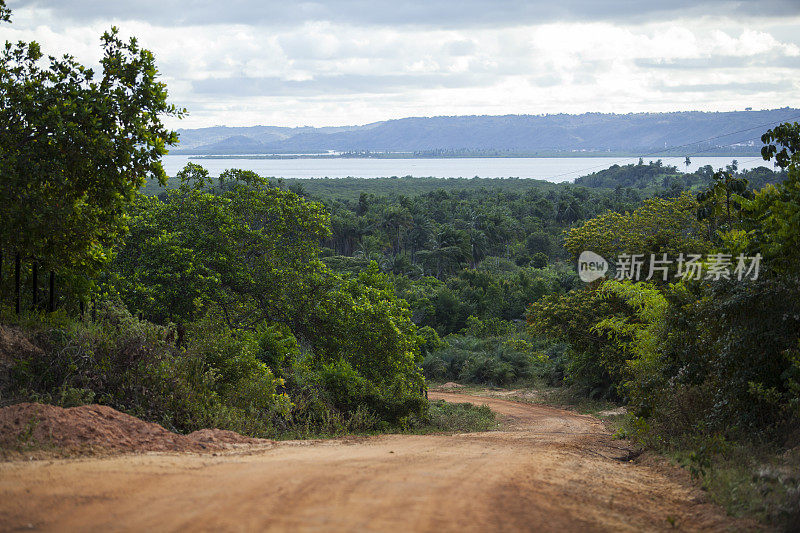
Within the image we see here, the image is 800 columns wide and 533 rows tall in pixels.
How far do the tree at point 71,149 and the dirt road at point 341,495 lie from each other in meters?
4.38

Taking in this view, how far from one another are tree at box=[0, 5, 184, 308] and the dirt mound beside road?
115 inches

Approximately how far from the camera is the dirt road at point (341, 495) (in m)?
5.59

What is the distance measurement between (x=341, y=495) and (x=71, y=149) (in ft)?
23.6

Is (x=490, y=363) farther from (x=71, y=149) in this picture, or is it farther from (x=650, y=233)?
(x=71, y=149)

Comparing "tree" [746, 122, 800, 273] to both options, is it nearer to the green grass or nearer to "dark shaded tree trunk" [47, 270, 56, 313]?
the green grass

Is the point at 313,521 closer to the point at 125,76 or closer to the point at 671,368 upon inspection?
Result: the point at 125,76

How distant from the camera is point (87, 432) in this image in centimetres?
859

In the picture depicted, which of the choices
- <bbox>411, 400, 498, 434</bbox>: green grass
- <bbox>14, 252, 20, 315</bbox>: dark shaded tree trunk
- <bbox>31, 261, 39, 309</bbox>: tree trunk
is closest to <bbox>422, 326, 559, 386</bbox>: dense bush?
<bbox>411, 400, 498, 434</bbox>: green grass

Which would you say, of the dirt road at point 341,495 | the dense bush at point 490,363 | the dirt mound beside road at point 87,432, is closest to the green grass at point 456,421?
the dirt mound beside road at point 87,432

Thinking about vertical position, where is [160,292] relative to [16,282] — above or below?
below

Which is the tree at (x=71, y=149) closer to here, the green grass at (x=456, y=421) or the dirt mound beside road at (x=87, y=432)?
the dirt mound beside road at (x=87, y=432)

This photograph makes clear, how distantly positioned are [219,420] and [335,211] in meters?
66.3

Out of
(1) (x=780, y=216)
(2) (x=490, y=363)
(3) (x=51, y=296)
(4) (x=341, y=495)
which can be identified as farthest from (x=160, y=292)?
(2) (x=490, y=363)

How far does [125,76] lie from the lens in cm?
1121
